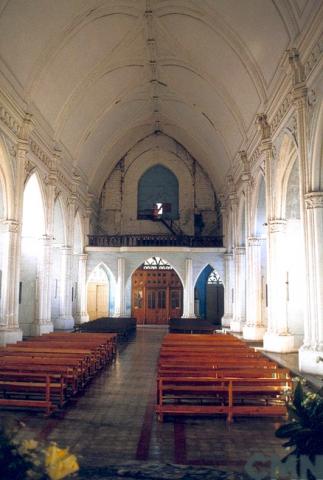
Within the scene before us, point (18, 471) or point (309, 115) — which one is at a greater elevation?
point (309, 115)

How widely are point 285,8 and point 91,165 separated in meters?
14.8

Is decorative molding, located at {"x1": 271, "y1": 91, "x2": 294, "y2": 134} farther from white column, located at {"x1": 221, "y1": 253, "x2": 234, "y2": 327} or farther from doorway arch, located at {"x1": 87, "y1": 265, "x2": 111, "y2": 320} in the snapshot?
doorway arch, located at {"x1": 87, "y1": 265, "x2": 111, "y2": 320}

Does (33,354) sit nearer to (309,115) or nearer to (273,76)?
(309,115)

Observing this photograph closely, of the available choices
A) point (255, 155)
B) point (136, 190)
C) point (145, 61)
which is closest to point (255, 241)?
point (255, 155)

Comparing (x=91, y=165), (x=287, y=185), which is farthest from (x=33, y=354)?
(x=91, y=165)

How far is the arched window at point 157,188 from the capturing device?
29.0 metres

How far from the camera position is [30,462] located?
7.58 feet

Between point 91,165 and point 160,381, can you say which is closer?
point 160,381

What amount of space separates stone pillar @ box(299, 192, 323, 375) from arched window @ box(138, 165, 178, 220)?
1875 centimetres

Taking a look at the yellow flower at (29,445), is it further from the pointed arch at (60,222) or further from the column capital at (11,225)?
the pointed arch at (60,222)

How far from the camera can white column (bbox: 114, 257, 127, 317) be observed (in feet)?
79.2

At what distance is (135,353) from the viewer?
1416 centimetres

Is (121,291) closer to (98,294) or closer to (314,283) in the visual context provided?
(98,294)

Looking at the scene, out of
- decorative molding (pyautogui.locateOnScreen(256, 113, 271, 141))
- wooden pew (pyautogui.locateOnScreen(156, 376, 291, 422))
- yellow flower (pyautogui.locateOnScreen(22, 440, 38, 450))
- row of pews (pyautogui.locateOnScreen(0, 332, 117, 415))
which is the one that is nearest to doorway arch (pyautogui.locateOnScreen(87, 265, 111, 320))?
decorative molding (pyautogui.locateOnScreen(256, 113, 271, 141))
